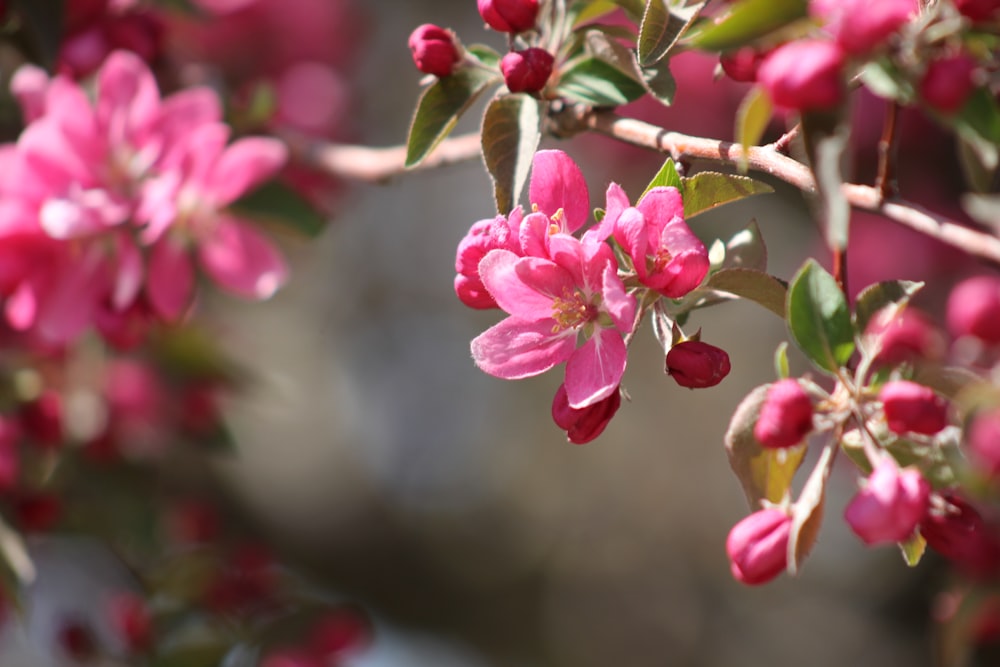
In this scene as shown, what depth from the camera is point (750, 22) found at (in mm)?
671

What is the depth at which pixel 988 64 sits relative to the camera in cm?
76

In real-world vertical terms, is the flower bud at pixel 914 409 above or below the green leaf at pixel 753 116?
below

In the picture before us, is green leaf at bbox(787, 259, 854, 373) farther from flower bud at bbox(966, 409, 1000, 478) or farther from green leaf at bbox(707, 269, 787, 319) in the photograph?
flower bud at bbox(966, 409, 1000, 478)

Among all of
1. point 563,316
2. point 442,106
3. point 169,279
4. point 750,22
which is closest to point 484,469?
point 169,279

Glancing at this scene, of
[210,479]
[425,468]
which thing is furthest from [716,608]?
[210,479]

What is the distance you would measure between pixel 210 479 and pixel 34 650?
31.5 inches

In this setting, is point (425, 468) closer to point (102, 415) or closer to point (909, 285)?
point (102, 415)

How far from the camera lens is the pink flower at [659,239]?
0.79 metres

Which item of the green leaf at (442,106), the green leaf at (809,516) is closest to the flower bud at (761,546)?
the green leaf at (809,516)

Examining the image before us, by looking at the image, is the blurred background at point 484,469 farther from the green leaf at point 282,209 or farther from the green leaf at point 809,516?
the green leaf at point 809,516

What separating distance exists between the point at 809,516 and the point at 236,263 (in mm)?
866

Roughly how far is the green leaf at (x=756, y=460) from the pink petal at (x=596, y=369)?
11cm

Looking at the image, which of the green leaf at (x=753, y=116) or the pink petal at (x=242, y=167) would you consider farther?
the pink petal at (x=242, y=167)

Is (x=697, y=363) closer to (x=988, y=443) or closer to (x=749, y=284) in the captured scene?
(x=749, y=284)
